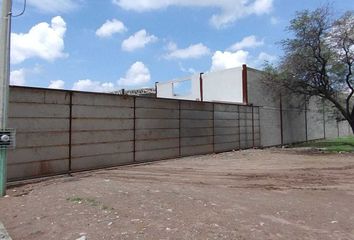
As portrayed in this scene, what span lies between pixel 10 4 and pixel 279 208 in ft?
26.1

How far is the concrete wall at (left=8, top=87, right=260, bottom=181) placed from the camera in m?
12.1

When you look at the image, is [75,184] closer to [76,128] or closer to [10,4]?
[76,128]

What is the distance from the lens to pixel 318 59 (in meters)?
25.4

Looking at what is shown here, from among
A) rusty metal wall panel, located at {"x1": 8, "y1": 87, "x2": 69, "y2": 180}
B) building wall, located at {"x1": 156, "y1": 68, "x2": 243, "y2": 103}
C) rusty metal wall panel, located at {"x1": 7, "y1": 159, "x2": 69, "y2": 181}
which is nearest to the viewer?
rusty metal wall panel, located at {"x1": 7, "y1": 159, "x2": 69, "y2": 181}

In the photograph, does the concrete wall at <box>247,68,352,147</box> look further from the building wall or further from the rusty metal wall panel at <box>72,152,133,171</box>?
the rusty metal wall panel at <box>72,152,133,171</box>

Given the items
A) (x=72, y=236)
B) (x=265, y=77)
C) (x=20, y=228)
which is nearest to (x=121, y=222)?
(x=72, y=236)

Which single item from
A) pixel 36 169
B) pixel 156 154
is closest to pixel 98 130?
pixel 36 169

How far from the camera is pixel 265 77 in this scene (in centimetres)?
2891

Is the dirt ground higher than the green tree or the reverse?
the reverse

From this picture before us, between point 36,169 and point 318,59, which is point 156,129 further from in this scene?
point 318,59

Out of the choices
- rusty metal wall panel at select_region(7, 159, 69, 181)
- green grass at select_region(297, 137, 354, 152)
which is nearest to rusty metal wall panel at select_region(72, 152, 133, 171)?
rusty metal wall panel at select_region(7, 159, 69, 181)

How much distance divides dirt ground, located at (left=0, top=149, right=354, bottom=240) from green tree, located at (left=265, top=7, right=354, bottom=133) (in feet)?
47.1

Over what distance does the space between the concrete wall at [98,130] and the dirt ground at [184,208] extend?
1.19m

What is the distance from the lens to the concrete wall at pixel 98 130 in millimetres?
12078
